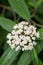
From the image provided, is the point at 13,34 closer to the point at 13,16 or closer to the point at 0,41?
the point at 0,41

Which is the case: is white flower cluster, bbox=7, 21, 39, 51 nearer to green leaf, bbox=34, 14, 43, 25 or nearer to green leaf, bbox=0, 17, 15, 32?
green leaf, bbox=0, 17, 15, 32

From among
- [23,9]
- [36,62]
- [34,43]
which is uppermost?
[23,9]

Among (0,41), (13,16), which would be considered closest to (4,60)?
(0,41)

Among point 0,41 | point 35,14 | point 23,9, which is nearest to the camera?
point 23,9

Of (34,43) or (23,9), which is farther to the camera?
(23,9)

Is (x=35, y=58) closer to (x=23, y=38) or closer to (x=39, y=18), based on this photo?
(x=23, y=38)
